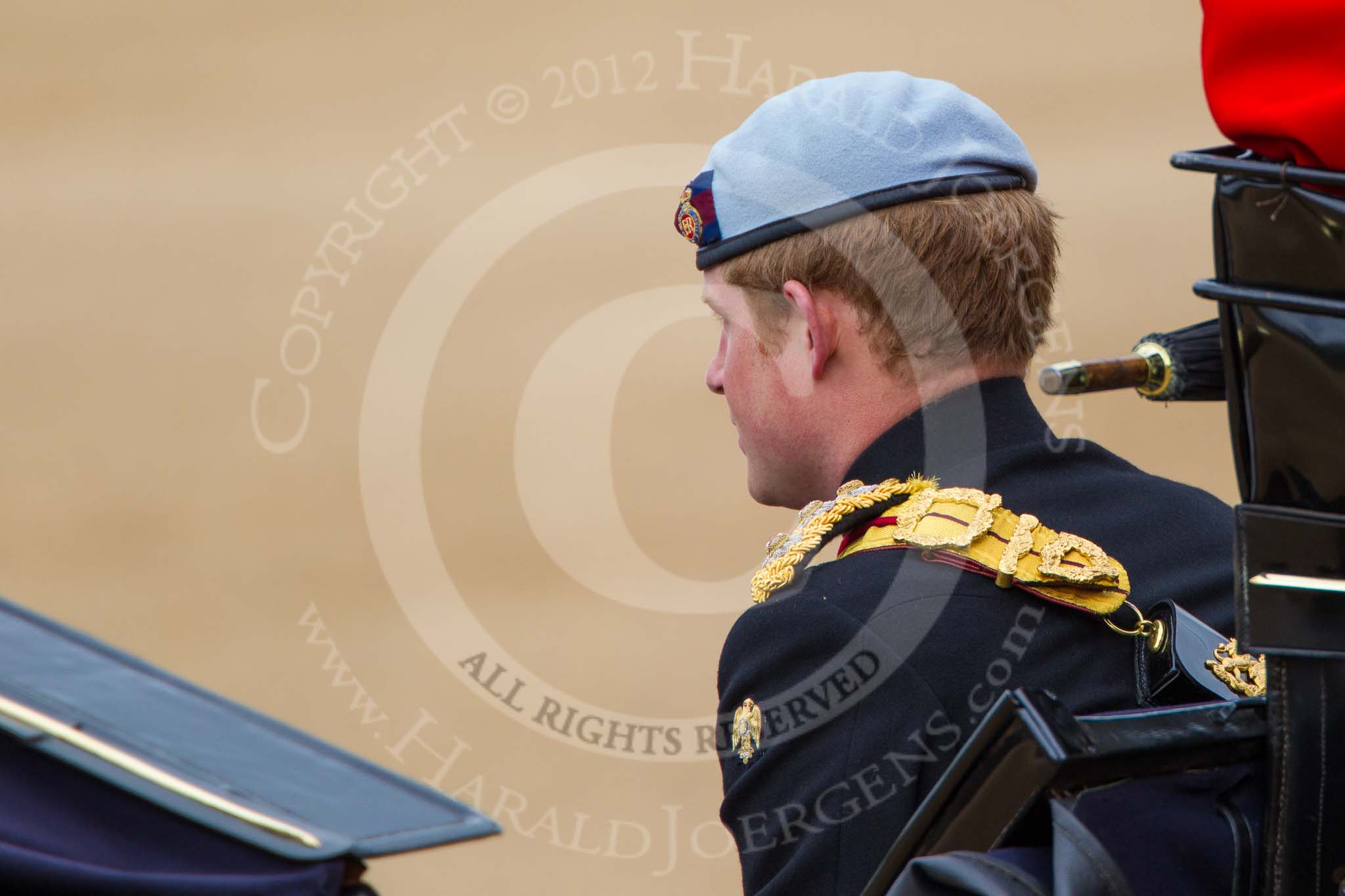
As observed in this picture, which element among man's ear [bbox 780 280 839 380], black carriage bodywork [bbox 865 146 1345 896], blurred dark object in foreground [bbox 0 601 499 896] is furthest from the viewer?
man's ear [bbox 780 280 839 380]

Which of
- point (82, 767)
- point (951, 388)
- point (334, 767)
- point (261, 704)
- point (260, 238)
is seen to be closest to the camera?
point (82, 767)

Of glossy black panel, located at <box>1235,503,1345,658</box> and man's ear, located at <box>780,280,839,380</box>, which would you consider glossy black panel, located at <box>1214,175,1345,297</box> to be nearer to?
glossy black panel, located at <box>1235,503,1345,658</box>

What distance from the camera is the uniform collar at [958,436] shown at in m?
1.29

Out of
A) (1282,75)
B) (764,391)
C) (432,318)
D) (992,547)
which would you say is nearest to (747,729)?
(992,547)

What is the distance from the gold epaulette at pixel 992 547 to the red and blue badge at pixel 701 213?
1.11 feet

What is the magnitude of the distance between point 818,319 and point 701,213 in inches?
6.8

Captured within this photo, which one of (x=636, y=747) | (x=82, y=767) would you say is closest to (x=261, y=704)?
(x=636, y=747)

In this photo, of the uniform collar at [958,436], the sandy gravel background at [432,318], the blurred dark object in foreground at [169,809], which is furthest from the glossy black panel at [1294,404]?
the sandy gravel background at [432,318]

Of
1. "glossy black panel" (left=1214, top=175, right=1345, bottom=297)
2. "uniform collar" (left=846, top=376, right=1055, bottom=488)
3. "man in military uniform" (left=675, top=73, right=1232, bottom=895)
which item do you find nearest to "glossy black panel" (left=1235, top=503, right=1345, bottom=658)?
"glossy black panel" (left=1214, top=175, right=1345, bottom=297)

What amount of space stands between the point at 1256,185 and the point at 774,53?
2975 millimetres

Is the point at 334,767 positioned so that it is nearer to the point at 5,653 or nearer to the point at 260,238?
the point at 5,653

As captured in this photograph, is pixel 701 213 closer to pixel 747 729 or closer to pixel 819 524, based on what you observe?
pixel 819 524

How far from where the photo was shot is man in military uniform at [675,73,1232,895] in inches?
44.8

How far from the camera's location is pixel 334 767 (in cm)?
87
